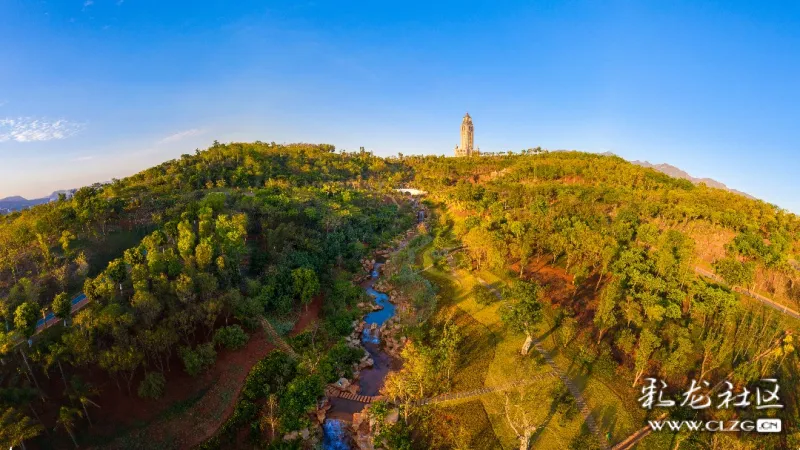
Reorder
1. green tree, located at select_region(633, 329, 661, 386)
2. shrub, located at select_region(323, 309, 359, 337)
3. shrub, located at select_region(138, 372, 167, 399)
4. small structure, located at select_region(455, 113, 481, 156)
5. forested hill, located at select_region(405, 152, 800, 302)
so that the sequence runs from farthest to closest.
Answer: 1. small structure, located at select_region(455, 113, 481, 156)
2. forested hill, located at select_region(405, 152, 800, 302)
3. shrub, located at select_region(323, 309, 359, 337)
4. green tree, located at select_region(633, 329, 661, 386)
5. shrub, located at select_region(138, 372, 167, 399)

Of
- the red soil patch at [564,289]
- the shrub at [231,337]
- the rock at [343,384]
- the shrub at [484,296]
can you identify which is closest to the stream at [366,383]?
the rock at [343,384]

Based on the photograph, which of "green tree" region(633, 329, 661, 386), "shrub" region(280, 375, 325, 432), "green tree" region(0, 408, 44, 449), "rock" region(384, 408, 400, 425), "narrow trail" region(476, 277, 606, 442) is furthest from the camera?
"green tree" region(633, 329, 661, 386)

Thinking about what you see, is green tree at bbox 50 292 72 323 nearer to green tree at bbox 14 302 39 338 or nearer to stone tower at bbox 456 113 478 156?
green tree at bbox 14 302 39 338

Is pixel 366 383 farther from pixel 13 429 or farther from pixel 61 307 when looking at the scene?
pixel 61 307

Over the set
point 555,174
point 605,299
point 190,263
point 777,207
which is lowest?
point 605,299

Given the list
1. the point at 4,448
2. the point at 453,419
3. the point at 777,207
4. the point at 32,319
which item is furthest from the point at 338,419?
the point at 777,207

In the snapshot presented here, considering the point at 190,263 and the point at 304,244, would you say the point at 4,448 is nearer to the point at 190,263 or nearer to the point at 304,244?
the point at 190,263

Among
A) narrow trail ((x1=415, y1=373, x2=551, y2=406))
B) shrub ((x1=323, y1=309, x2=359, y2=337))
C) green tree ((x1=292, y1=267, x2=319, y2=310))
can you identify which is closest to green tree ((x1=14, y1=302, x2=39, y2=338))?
green tree ((x1=292, y1=267, x2=319, y2=310))

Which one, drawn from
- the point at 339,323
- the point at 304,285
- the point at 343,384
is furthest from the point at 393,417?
the point at 304,285

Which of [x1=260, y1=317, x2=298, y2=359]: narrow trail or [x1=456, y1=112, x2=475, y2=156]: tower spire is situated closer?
[x1=260, y1=317, x2=298, y2=359]: narrow trail
